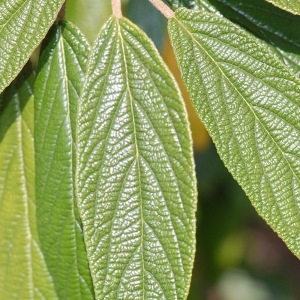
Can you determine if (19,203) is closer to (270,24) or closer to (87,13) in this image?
(87,13)

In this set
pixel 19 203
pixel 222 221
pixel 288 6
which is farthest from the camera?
pixel 222 221

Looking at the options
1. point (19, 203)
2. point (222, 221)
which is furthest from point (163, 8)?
point (222, 221)

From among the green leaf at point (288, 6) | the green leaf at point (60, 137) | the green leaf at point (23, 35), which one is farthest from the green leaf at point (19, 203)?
the green leaf at point (288, 6)

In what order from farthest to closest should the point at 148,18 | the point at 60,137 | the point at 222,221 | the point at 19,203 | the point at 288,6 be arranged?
the point at 222,221 → the point at 148,18 → the point at 19,203 → the point at 60,137 → the point at 288,6

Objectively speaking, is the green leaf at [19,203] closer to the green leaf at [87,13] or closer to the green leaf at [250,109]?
the green leaf at [87,13]

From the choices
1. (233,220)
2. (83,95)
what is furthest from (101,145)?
(233,220)

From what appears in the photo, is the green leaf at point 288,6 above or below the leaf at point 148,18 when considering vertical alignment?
below

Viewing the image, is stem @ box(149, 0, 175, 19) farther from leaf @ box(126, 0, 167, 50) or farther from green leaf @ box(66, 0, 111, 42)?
leaf @ box(126, 0, 167, 50)
